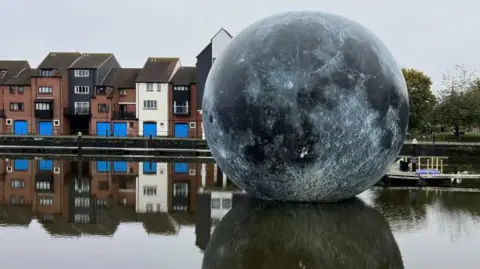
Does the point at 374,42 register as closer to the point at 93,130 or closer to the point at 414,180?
the point at 414,180

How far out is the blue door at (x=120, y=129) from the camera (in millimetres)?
50188

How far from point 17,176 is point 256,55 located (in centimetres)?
1374

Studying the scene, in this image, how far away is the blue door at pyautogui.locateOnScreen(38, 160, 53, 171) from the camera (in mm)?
24086

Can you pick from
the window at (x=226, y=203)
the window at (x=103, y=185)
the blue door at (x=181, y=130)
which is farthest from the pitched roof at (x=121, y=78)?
the window at (x=226, y=203)

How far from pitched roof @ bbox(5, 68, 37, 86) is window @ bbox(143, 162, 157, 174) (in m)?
30.8

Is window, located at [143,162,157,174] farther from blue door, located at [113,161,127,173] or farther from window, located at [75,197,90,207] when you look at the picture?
window, located at [75,197,90,207]

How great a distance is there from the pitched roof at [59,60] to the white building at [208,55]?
14.9 meters

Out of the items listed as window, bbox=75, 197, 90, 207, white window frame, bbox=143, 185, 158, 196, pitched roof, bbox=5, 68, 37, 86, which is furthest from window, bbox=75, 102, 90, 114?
window, bbox=75, 197, 90, 207

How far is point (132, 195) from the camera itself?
53.1 ft

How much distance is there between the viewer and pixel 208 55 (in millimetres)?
48781

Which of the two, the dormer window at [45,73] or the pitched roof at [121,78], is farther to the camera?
the dormer window at [45,73]

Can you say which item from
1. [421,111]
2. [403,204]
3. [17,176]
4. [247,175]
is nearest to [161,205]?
[247,175]

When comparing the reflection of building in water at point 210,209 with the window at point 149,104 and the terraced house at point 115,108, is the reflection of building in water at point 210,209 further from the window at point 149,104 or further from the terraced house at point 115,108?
the terraced house at point 115,108

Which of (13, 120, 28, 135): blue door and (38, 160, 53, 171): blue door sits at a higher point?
(13, 120, 28, 135): blue door
